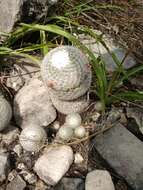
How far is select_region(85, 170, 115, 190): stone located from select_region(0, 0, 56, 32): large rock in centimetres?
104

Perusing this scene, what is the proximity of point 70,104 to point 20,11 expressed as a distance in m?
0.64

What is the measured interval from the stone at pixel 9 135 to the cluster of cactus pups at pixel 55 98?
0.18 ft

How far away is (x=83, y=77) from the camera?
2.16 metres

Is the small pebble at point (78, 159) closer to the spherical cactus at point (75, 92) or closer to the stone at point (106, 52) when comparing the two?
the spherical cactus at point (75, 92)

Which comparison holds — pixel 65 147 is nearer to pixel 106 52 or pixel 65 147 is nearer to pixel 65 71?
pixel 65 71

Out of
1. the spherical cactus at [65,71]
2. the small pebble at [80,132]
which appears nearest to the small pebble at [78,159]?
the small pebble at [80,132]

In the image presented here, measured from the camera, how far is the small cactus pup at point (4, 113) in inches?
86.0

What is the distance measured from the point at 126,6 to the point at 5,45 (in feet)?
3.43

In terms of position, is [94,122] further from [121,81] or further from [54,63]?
[54,63]

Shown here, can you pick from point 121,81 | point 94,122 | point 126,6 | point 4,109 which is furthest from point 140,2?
point 4,109

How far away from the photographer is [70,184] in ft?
6.77

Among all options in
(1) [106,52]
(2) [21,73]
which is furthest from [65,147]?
(1) [106,52]

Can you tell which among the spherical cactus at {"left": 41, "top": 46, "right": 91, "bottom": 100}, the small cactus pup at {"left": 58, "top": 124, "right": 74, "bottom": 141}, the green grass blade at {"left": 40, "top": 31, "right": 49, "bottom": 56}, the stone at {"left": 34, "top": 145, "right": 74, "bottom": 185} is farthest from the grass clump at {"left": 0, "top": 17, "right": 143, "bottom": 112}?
the stone at {"left": 34, "top": 145, "right": 74, "bottom": 185}

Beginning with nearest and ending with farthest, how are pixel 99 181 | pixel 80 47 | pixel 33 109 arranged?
pixel 99 181
pixel 33 109
pixel 80 47
